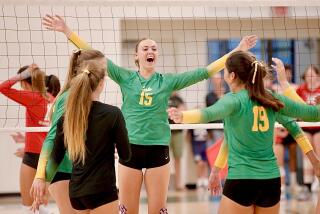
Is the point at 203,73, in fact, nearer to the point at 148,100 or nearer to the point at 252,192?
the point at 148,100

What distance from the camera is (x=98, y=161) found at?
4387 millimetres

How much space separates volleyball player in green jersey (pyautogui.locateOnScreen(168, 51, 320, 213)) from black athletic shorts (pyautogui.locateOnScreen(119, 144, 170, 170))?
1356 mm

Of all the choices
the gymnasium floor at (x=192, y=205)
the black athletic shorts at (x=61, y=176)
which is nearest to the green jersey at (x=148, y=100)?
the black athletic shorts at (x=61, y=176)

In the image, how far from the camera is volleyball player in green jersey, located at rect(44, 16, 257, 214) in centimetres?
598

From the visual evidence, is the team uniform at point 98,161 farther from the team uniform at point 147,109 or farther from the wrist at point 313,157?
the wrist at point 313,157

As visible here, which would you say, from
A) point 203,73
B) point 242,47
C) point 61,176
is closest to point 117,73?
point 203,73

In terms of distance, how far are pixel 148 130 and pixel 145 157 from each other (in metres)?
0.25

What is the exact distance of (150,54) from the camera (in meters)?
6.14

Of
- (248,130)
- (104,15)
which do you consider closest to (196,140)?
(104,15)

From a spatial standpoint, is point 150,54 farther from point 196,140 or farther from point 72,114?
point 196,140

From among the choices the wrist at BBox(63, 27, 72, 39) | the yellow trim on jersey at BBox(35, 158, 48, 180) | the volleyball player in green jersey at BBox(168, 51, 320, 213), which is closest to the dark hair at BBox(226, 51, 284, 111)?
the volleyball player in green jersey at BBox(168, 51, 320, 213)

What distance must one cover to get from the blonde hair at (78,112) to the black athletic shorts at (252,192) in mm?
1103

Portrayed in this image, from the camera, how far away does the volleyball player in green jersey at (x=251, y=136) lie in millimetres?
4609

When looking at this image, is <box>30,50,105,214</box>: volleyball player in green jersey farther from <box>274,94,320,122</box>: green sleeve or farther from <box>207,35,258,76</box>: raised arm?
<box>207,35,258,76</box>: raised arm
